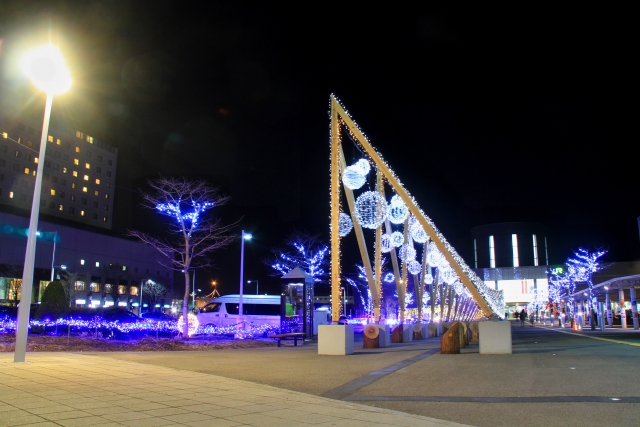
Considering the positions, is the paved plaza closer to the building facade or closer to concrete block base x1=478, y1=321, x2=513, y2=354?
concrete block base x1=478, y1=321, x2=513, y2=354

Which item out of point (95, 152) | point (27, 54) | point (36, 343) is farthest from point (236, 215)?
point (27, 54)

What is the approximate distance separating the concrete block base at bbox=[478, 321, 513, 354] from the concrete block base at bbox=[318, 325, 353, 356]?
12.8ft

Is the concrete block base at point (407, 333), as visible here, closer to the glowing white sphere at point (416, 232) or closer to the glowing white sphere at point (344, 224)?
the glowing white sphere at point (416, 232)

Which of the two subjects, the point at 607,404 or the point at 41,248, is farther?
the point at 41,248

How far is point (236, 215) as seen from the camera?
75.2 meters

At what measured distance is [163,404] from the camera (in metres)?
6.89

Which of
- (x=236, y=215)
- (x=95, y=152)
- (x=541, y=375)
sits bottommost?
(x=541, y=375)

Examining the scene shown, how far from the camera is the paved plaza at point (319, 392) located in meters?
6.14

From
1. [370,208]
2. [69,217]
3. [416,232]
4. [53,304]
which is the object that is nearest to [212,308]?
[53,304]

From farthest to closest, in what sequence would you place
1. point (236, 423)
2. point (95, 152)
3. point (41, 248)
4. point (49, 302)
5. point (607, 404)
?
point (95, 152), point (41, 248), point (49, 302), point (607, 404), point (236, 423)

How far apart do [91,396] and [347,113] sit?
38.6 feet

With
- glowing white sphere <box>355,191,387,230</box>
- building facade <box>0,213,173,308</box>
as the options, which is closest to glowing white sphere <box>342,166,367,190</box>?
glowing white sphere <box>355,191,387,230</box>

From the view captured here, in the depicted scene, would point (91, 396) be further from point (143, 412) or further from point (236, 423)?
point (236, 423)

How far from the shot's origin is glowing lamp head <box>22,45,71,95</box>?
1216 cm
